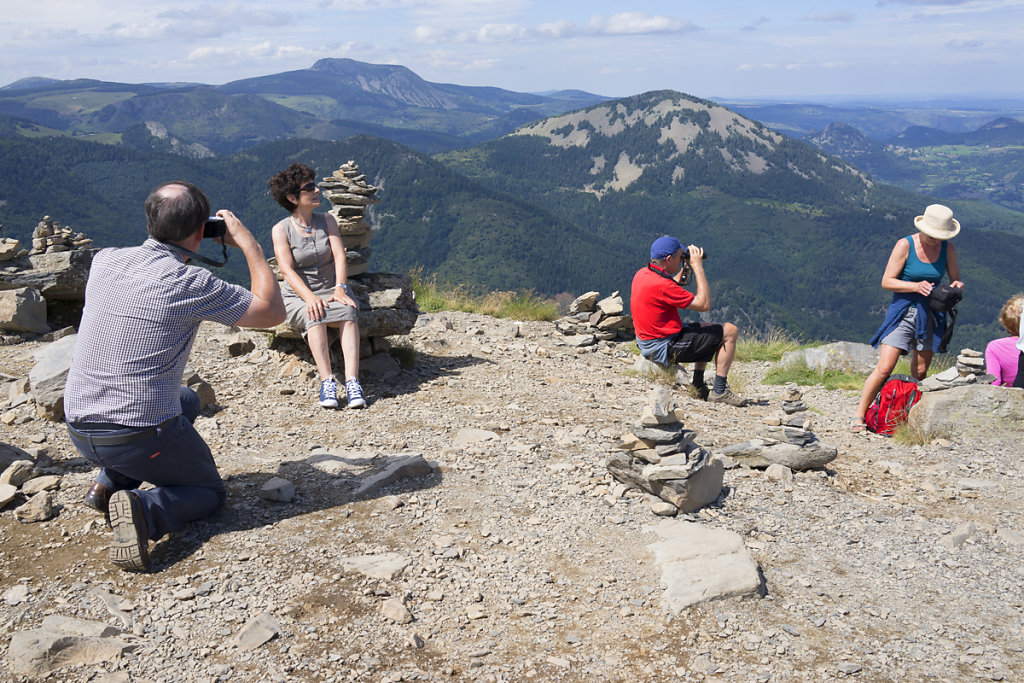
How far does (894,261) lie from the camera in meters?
6.91

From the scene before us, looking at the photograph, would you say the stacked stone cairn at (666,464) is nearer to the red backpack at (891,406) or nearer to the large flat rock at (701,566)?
the large flat rock at (701,566)

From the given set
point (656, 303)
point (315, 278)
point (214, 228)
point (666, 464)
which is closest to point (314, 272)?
point (315, 278)

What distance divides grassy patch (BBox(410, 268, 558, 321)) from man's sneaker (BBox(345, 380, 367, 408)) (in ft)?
18.5

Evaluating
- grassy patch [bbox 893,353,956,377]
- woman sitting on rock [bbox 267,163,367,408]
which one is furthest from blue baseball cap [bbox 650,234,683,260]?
grassy patch [bbox 893,353,956,377]

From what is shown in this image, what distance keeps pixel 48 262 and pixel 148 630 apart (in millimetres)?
8936

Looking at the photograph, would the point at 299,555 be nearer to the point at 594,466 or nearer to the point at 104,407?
the point at 104,407

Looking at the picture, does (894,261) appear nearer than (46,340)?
Yes

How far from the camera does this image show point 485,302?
1277 centimetres

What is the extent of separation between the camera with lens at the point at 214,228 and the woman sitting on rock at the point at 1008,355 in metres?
7.03

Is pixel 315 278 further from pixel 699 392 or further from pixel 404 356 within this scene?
pixel 699 392

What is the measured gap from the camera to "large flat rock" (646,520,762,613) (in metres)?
3.77

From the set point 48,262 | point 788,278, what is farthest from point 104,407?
point 788,278

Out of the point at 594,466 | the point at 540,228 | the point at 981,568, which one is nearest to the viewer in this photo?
the point at 981,568

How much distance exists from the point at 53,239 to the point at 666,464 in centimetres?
1059
